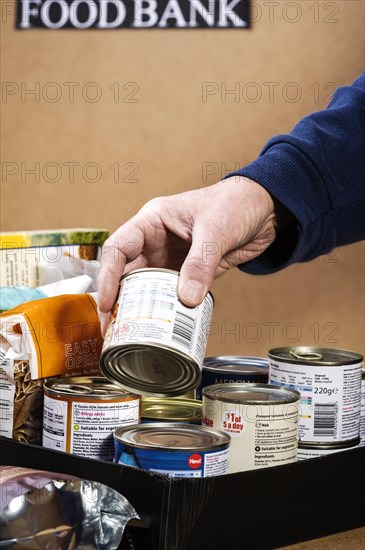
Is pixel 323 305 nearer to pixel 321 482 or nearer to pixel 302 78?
pixel 302 78

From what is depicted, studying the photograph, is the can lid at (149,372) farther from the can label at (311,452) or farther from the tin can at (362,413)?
the tin can at (362,413)

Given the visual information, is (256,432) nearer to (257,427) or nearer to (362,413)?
(257,427)

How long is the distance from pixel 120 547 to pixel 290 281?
2.00m

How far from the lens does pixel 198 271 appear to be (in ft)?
3.00

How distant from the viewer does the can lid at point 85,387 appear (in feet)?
3.00

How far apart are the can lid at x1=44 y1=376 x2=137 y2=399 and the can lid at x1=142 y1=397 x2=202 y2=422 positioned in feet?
0.20

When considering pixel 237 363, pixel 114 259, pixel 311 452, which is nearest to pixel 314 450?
pixel 311 452

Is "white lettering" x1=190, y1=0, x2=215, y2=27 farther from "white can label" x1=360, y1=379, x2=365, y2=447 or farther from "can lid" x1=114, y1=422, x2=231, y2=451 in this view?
"can lid" x1=114, y1=422, x2=231, y2=451

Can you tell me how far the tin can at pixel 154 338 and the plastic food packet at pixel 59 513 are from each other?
0.53 ft

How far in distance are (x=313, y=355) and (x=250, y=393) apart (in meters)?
0.13

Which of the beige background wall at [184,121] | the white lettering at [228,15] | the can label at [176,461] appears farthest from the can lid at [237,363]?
the white lettering at [228,15]

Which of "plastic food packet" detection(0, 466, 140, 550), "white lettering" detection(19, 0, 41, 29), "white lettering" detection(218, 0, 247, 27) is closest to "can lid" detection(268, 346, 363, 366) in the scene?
"plastic food packet" detection(0, 466, 140, 550)

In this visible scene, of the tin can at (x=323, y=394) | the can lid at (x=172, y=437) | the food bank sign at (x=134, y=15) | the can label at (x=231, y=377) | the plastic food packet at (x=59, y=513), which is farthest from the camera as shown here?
the food bank sign at (x=134, y=15)

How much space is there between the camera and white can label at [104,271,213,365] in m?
0.83
